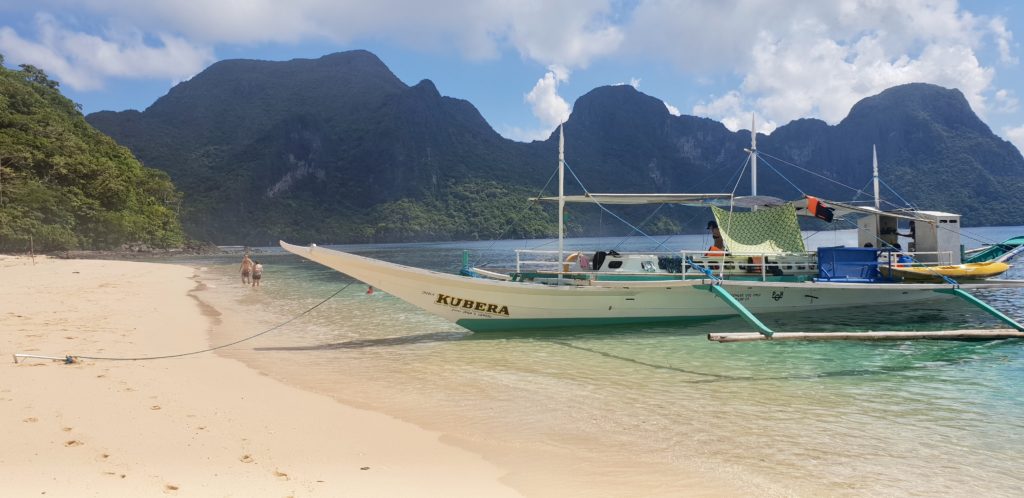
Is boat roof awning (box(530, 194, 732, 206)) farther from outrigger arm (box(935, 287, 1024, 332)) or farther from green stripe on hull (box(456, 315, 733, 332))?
outrigger arm (box(935, 287, 1024, 332))

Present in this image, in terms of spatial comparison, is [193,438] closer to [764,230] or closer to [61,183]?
[764,230]

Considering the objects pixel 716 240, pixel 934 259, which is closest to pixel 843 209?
pixel 716 240

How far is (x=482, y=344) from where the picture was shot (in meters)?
11.1

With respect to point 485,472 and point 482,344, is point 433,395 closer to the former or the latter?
point 485,472

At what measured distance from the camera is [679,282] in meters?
11.8

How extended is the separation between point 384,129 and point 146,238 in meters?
114

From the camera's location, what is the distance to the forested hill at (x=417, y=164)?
128m

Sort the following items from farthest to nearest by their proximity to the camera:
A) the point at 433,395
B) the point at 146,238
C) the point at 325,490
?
the point at 146,238 → the point at 433,395 → the point at 325,490

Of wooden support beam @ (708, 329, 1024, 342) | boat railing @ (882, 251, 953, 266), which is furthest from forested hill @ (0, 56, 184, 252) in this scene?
boat railing @ (882, 251, 953, 266)

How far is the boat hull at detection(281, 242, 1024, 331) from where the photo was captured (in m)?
11.2

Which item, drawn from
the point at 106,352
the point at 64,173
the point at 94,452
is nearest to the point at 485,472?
the point at 94,452

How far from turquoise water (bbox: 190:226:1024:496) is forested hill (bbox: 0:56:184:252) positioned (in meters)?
46.6

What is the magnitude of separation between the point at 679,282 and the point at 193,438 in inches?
376

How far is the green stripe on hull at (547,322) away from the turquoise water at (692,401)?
0.20 metres
